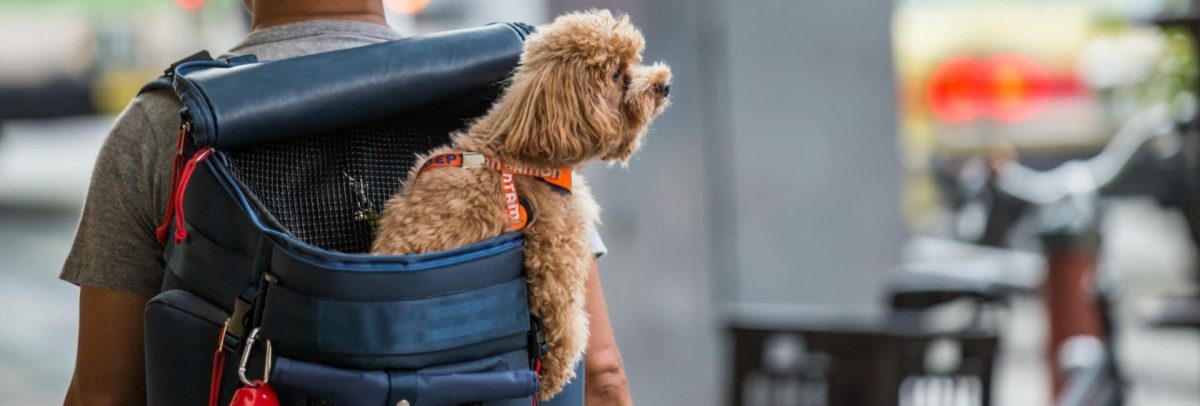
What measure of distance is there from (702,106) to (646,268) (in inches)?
28.4

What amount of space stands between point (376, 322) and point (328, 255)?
0.26 feet

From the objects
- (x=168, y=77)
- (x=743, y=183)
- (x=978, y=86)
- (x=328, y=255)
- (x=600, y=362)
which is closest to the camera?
(x=328, y=255)

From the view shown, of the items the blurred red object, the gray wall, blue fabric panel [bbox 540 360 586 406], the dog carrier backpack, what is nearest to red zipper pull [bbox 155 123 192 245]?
the dog carrier backpack

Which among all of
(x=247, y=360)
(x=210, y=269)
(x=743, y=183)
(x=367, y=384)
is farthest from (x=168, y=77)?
(x=743, y=183)

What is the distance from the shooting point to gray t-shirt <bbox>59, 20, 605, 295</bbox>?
143cm

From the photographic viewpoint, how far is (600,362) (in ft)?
5.02

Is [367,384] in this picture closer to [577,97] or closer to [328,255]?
[328,255]

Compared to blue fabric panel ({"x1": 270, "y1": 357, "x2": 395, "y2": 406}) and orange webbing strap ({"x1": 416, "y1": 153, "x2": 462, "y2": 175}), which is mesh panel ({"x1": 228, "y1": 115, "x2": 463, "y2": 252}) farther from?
blue fabric panel ({"x1": 270, "y1": 357, "x2": 395, "y2": 406})

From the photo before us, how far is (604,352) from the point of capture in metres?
1.54

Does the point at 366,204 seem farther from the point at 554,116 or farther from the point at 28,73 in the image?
the point at 28,73

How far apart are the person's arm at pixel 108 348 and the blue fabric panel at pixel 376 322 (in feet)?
1.04

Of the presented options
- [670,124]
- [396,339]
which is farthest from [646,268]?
[396,339]

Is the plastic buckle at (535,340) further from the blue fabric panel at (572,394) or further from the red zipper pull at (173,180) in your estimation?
the red zipper pull at (173,180)

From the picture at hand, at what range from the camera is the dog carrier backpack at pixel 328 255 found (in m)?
1.20
